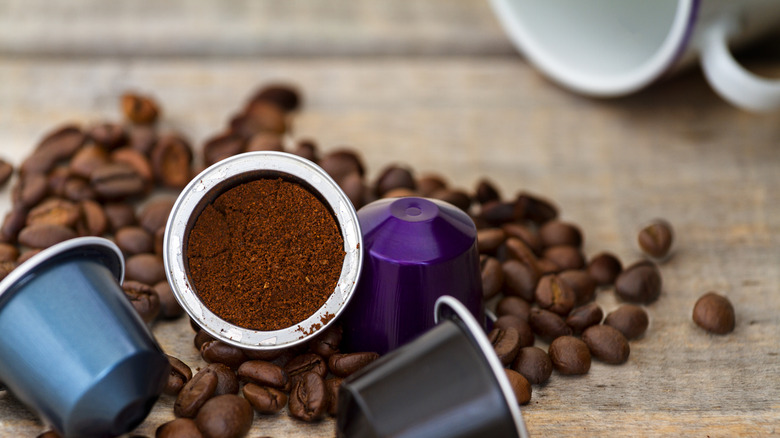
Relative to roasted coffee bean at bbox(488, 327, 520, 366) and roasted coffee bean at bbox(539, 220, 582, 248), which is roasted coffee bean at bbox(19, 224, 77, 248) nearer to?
roasted coffee bean at bbox(488, 327, 520, 366)

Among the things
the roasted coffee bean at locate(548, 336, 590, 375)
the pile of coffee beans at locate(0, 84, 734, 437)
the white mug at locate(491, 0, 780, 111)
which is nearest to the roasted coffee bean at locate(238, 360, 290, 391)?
the pile of coffee beans at locate(0, 84, 734, 437)

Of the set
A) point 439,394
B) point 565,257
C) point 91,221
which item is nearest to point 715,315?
point 565,257

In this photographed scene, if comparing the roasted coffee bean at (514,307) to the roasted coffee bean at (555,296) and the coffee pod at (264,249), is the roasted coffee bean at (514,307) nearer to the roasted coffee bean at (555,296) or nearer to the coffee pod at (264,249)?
the roasted coffee bean at (555,296)

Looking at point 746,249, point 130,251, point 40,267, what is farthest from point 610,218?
point 40,267

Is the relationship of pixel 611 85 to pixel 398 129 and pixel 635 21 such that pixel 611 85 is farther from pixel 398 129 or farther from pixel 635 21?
pixel 398 129

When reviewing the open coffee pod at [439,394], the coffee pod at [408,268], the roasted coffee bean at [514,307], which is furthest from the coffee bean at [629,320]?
the open coffee pod at [439,394]
